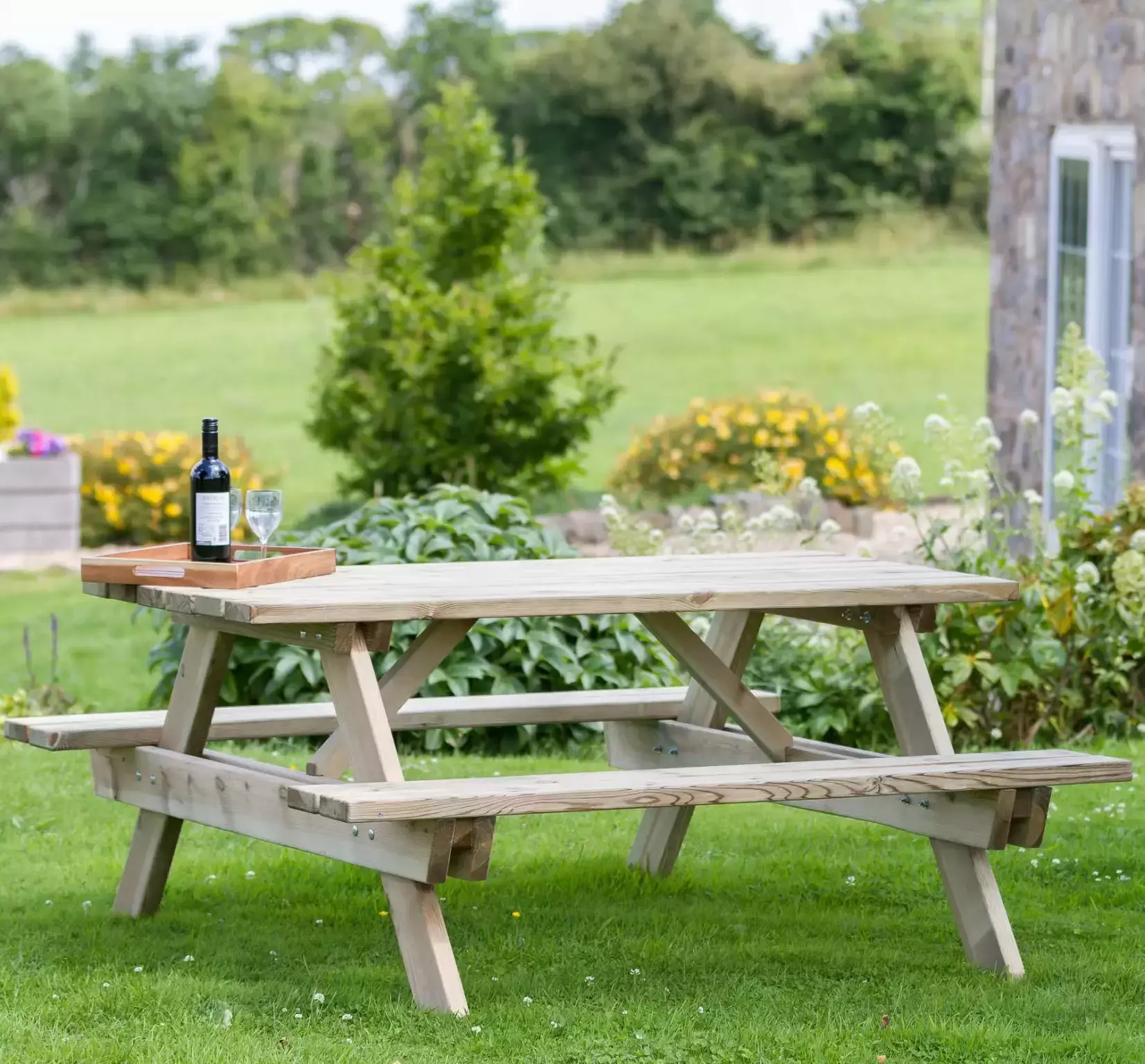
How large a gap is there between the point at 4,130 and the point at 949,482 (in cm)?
2430

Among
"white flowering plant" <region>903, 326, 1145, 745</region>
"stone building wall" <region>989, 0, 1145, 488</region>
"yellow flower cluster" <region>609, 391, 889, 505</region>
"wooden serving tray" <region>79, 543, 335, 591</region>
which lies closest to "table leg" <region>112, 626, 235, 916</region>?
"wooden serving tray" <region>79, 543, 335, 591</region>

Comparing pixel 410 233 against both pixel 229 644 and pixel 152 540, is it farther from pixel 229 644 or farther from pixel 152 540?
pixel 229 644

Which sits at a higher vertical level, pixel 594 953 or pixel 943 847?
pixel 943 847

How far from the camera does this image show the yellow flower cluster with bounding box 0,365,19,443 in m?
12.7

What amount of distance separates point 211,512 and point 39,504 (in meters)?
8.89

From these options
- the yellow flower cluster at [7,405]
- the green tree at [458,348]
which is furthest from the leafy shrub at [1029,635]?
the yellow flower cluster at [7,405]

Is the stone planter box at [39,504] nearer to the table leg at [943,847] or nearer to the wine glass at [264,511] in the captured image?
the wine glass at [264,511]

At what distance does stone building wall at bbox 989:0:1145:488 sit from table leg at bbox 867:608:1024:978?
14.6 ft

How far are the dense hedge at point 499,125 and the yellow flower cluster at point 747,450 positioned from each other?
1687 cm

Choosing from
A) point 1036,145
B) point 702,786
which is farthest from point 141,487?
point 702,786

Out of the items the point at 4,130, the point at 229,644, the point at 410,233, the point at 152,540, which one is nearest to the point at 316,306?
the point at 4,130

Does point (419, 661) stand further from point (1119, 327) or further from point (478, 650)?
point (1119, 327)

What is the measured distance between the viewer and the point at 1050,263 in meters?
9.15

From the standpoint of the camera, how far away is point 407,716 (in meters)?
4.40
